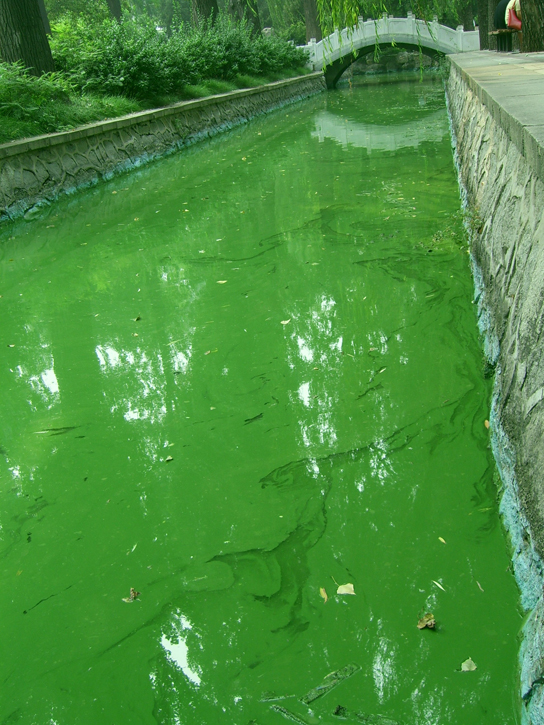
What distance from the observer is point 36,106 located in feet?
29.6

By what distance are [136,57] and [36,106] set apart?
3.47 metres

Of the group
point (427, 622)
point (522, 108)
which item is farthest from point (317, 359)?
point (427, 622)

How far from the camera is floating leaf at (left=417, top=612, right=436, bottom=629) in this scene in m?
1.99

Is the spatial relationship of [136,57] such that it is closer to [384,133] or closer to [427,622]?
[384,133]

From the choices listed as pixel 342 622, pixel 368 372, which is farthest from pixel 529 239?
pixel 342 622

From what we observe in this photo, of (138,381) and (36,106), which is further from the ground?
(36,106)

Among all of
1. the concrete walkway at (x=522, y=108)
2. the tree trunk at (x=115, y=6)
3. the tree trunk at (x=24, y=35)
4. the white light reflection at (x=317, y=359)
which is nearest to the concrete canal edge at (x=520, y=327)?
the concrete walkway at (x=522, y=108)

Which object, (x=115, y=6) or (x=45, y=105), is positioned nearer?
(x=45, y=105)

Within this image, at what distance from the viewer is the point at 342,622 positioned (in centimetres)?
207

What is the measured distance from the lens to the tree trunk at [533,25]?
9014 mm

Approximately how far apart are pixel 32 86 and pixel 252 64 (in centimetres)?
1004

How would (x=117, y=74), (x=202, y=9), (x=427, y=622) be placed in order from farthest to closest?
1. (x=202, y=9)
2. (x=117, y=74)
3. (x=427, y=622)

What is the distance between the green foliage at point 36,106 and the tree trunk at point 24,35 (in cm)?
30

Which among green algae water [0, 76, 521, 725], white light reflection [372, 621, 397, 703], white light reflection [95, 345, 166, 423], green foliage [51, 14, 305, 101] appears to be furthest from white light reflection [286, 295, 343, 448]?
green foliage [51, 14, 305, 101]
